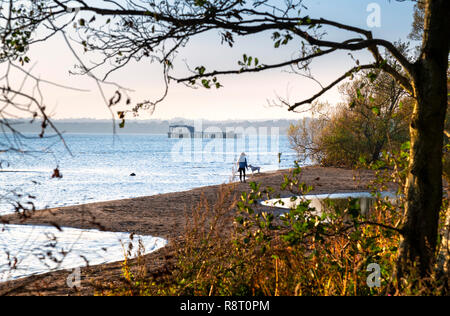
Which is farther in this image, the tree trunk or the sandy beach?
the sandy beach

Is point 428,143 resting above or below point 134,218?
above

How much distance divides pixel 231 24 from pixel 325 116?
35.0 meters

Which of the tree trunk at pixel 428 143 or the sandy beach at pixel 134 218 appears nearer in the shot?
the tree trunk at pixel 428 143

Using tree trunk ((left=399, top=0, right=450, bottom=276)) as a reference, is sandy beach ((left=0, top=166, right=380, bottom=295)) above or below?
below

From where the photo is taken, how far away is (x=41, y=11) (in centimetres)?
438

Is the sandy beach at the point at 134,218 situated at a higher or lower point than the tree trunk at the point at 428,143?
lower

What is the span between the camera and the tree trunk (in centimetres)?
465

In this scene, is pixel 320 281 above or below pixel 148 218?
above

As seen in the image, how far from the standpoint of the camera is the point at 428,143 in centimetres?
466

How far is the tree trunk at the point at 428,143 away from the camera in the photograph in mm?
4648

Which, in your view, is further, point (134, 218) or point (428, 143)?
point (134, 218)
